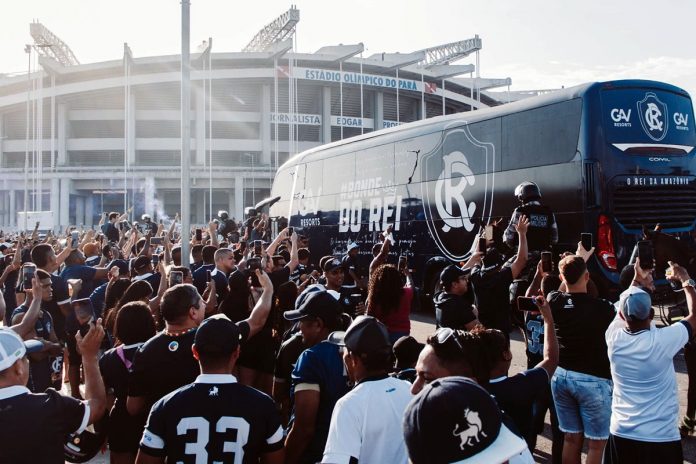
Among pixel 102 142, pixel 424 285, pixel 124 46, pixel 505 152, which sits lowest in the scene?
pixel 424 285

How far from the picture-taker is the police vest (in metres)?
7.60

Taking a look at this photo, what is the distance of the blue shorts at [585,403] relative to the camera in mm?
4559

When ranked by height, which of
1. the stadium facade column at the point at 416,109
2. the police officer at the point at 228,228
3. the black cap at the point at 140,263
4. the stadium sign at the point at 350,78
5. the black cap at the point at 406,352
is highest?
the stadium sign at the point at 350,78

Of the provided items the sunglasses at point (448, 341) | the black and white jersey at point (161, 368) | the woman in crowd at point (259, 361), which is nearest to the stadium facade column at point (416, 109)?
the woman in crowd at point (259, 361)

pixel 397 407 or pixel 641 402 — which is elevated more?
pixel 397 407

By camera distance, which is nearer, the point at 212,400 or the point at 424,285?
the point at 212,400

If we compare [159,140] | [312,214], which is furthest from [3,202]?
[312,214]

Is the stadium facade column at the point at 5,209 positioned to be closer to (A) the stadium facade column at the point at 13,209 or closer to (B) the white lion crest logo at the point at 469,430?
(A) the stadium facade column at the point at 13,209

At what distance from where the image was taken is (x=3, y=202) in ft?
209

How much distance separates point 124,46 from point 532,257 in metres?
54.2

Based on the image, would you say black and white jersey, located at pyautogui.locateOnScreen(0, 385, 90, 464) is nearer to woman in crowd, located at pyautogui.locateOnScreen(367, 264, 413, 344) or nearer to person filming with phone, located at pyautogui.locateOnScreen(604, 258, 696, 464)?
woman in crowd, located at pyautogui.locateOnScreen(367, 264, 413, 344)

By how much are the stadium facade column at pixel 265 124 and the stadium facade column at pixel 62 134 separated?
1888cm

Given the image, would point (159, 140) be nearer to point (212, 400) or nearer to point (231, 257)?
point (231, 257)

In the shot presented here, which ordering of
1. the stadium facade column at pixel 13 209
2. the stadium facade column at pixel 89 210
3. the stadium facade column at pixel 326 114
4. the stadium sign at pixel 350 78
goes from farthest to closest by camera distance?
the stadium facade column at pixel 89 210, the stadium facade column at pixel 13 209, the stadium facade column at pixel 326 114, the stadium sign at pixel 350 78
